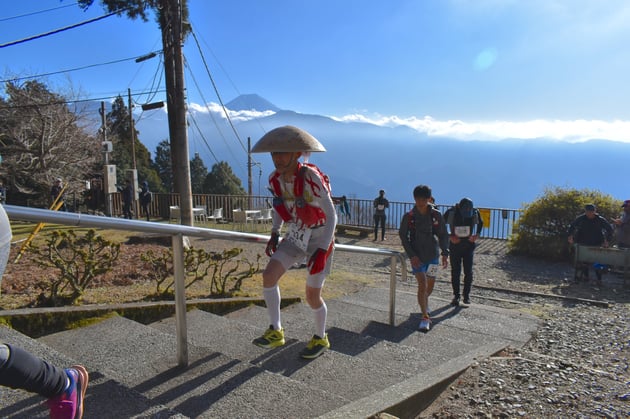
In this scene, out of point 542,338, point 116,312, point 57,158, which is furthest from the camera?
point 57,158

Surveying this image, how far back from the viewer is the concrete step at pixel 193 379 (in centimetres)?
238

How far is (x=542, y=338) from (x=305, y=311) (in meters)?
2.87

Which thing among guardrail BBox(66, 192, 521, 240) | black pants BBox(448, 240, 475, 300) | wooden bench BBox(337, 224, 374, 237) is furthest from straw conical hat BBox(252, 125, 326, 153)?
wooden bench BBox(337, 224, 374, 237)

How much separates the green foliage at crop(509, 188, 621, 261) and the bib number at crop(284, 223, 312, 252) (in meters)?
11.8

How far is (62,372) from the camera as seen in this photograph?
200 cm

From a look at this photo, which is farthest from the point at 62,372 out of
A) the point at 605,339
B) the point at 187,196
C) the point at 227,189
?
the point at 227,189

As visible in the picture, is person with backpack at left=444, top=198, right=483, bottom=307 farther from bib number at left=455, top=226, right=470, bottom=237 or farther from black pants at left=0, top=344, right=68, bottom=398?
black pants at left=0, top=344, right=68, bottom=398

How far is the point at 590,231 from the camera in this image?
410 inches

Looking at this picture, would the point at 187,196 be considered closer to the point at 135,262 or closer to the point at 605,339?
the point at 135,262

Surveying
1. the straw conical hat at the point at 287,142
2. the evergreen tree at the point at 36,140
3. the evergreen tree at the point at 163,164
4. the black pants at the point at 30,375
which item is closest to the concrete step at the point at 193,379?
the black pants at the point at 30,375

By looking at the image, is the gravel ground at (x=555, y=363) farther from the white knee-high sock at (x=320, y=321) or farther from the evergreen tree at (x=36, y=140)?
the evergreen tree at (x=36, y=140)

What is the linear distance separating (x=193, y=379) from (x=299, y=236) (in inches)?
48.7

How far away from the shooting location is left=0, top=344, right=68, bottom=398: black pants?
1.79 meters

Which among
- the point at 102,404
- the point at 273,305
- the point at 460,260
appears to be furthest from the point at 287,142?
the point at 460,260
